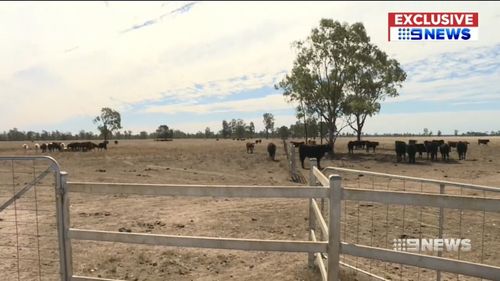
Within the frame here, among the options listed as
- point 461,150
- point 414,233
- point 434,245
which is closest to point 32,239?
point 434,245

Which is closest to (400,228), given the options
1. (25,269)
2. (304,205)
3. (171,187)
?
(304,205)

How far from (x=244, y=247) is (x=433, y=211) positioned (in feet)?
25.5

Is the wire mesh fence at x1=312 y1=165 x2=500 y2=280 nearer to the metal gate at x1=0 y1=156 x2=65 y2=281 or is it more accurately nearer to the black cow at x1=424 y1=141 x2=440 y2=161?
the metal gate at x1=0 y1=156 x2=65 y2=281

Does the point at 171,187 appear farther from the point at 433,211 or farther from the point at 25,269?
the point at 433,211

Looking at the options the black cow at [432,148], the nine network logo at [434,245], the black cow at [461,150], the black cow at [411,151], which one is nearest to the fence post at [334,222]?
the nine network logo at [434,245]

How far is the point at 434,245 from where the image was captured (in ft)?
18.4

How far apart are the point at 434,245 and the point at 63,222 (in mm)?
4650

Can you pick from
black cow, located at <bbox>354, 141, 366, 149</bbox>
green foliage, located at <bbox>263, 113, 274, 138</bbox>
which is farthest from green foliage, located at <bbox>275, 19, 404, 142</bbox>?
green foliage, located at <bbox>263, 113, 274, 138</bbox>

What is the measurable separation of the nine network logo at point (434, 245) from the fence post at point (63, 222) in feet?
13.6

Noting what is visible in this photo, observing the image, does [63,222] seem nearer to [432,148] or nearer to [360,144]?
[432,148]

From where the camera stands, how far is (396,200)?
3.66 m

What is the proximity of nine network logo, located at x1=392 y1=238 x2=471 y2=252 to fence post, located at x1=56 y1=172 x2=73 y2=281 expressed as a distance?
4.14 m

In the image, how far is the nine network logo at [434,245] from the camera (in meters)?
5.25

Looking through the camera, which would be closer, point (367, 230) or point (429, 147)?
point (367, 230)
